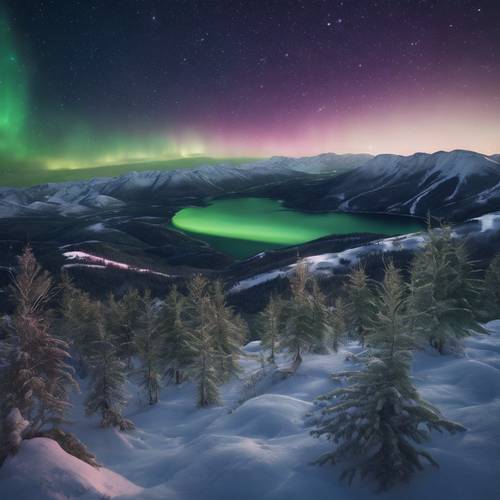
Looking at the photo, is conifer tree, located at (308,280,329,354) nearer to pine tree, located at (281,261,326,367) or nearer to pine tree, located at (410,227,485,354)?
pine tree, located at (281,261,326,367)

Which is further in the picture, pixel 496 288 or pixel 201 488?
pixel 496 288

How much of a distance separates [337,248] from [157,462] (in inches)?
6347

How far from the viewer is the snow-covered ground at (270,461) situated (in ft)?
27.1

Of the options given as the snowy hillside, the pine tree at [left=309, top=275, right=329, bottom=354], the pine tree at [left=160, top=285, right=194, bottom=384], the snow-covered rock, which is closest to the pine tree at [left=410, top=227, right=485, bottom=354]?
the pine tree at [left=309, top=275, right=329, bottom=354]

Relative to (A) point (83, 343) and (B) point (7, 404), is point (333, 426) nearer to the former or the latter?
(B) point (7, 404)

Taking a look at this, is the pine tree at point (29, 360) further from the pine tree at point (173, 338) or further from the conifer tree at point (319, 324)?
the conifer tree at point (319, 324)

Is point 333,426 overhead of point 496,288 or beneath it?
overhead

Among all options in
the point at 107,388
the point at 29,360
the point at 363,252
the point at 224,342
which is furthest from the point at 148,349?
the point at 363,252

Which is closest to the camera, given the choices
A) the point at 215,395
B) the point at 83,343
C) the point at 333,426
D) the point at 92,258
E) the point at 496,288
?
the point at 333,426

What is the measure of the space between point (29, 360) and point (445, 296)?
776 inches

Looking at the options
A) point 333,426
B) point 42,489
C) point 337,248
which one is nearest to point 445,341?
point 333,426

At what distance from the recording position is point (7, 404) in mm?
11555

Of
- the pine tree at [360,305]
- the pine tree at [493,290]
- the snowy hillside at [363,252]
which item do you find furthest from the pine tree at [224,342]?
the snowy hillside at [363,252]

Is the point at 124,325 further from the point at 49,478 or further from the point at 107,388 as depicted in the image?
the point at 49,478
